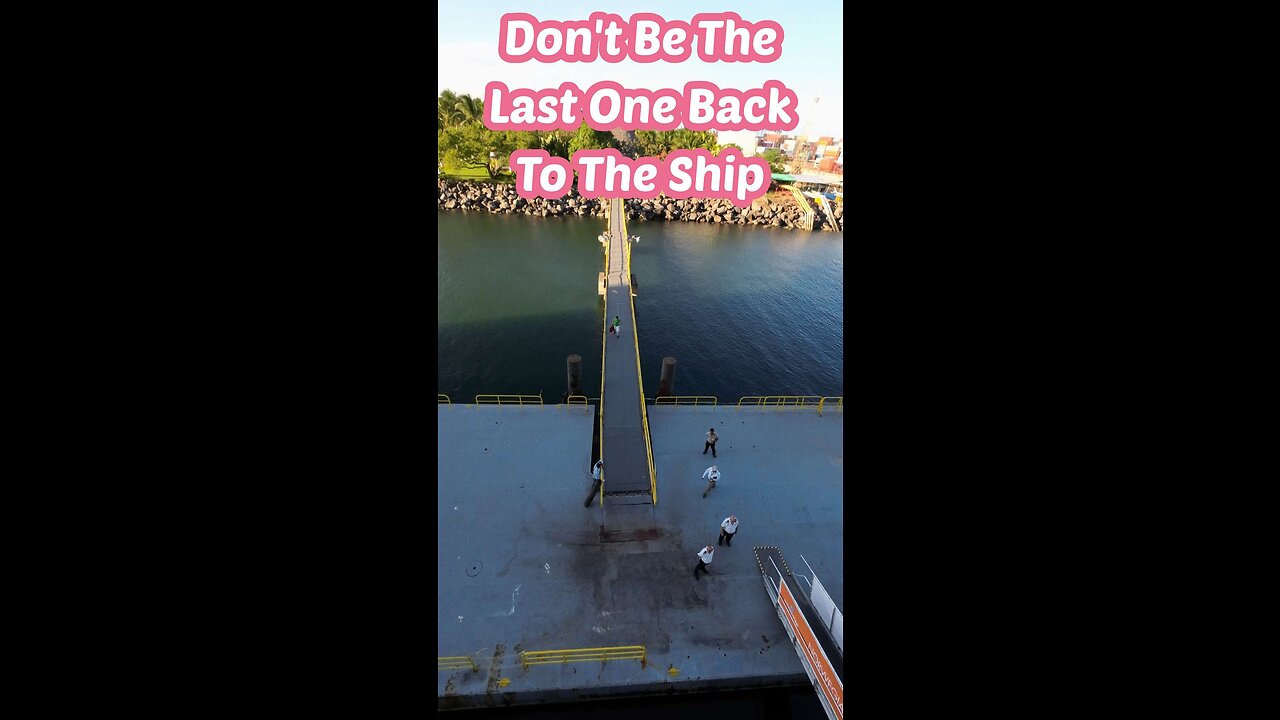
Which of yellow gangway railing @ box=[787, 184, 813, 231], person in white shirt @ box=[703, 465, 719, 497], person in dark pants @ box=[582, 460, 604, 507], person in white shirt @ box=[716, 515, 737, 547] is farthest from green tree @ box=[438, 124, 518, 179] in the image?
person in white shirt @ box=[716, 515, 737, 547]

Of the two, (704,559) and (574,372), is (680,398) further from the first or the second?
(704,559)

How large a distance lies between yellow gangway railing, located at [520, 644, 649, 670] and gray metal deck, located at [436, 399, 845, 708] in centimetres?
12

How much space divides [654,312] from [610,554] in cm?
2210

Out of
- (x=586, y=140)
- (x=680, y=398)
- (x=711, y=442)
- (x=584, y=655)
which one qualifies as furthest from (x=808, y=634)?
(x=586, y=140)

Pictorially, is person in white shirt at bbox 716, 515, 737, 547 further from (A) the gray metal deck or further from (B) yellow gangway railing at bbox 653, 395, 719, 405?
(B) yellow gangway railing at bbox 653, 395, 719, 405

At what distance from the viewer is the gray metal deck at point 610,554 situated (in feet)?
33.3

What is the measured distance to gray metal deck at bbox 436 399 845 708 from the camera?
1015 centimetres

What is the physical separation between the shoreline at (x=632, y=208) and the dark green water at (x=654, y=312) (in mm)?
7814

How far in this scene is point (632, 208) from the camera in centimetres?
6169

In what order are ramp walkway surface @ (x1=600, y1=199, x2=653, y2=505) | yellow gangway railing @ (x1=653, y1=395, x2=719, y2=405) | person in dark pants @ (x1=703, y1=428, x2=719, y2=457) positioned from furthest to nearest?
1. yellow gangway railing @ (x1=653, y1=395, x2=719, y2=405)
2. person in dark pants @ (x1=703, y1=428, x2=719, y2=457)
3. ramp walkway surface @ (x1=600, y1=199, x2=653, y2=505)

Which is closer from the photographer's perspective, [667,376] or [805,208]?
[667,376]
